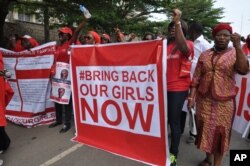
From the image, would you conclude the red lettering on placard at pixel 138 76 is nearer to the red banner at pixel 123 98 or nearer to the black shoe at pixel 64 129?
the red banner at pixel 123 98

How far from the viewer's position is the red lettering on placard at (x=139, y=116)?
146 inches

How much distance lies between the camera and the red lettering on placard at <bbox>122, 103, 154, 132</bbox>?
370 cm

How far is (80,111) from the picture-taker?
4570 millimetres

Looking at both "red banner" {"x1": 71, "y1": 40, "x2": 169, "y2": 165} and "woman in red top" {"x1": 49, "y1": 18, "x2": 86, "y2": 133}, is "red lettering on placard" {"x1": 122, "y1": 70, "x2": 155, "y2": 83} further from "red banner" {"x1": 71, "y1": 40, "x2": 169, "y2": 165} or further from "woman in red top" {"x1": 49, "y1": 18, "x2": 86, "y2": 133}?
"woman in red top" {"x1": 49, "y1": 18, "x2": 86, "y2": 133}

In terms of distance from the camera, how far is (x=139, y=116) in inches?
150

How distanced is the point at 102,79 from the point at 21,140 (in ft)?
6.22

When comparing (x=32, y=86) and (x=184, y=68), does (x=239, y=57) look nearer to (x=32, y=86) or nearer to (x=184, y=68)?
(x=184, y=68)

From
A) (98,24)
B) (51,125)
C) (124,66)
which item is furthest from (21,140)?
(98,24)

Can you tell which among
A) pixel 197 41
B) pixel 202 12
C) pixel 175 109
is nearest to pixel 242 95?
pixel 197 41

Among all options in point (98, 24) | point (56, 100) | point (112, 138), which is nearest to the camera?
point (112, 138)

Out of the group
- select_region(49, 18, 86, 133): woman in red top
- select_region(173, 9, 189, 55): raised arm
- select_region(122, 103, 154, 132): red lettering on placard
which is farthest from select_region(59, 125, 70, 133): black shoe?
select_region(173, 9, 189, 55): raised arm

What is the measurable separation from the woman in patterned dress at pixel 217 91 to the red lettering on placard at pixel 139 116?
0.48m

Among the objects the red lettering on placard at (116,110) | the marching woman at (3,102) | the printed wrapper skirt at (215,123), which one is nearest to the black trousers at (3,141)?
the marching woman at (3,102)

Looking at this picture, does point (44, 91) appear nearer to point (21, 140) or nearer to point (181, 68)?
point (21, 140)
